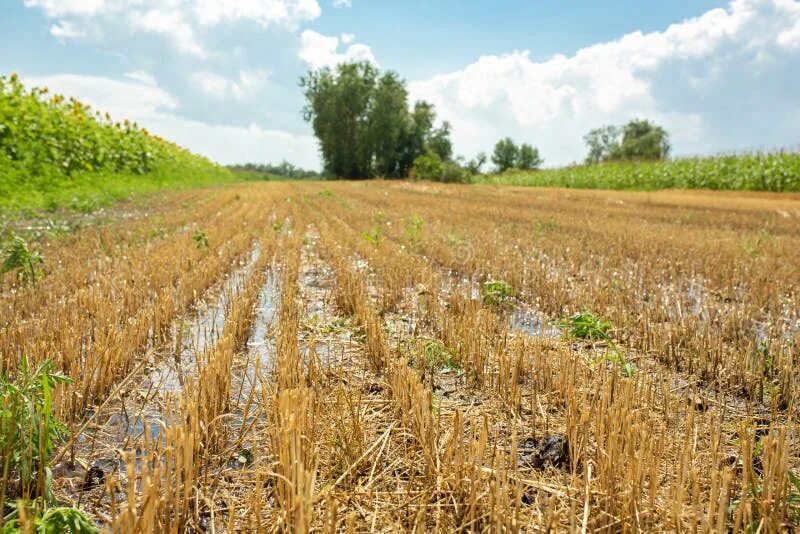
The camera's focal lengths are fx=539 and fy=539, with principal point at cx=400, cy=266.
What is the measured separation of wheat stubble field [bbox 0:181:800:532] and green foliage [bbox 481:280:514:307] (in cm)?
2

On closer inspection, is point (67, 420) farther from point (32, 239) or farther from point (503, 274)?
point (32, 239)

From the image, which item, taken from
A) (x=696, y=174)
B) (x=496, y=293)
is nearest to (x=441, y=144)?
(x=696, y=174)

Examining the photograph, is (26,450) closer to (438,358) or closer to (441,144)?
→ (438,358)

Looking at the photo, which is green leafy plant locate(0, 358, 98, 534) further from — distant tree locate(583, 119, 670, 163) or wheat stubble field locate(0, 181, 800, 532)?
distant tree locate(583, 119, 670, 163)

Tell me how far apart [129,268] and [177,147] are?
3745 centimetres

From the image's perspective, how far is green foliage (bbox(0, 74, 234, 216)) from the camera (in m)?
13.5

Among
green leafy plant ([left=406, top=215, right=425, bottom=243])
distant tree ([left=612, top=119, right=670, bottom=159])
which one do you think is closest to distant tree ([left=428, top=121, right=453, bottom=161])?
distant tree ([left=612, top=119, right=670, bottom=159])

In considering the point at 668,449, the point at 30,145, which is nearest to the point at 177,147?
the point at 30,145

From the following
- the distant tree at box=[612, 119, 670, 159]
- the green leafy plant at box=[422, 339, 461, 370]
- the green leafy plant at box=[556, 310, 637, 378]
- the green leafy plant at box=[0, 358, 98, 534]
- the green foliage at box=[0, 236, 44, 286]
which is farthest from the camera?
the distant tree at box=[612, 119, 670, 159]

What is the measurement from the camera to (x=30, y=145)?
596 inches

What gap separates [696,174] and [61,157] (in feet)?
93.9

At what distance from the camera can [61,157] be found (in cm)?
1655

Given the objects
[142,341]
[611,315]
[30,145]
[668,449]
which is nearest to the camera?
[668,449]

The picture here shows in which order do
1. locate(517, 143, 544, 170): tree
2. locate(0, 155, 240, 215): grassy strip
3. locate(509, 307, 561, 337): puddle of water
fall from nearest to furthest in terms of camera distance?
locate(509, 307, 561, 337): puddle of water, locate(0, 155, 240, 215): grassy strip, locate(517, 143, 544, 170): tree
